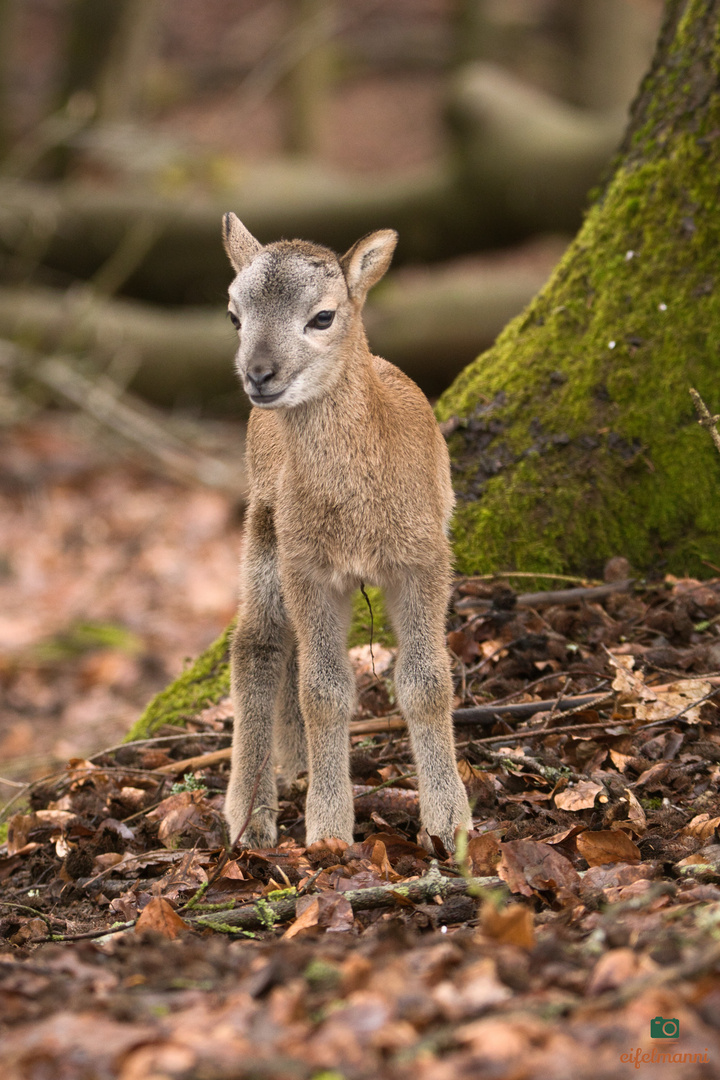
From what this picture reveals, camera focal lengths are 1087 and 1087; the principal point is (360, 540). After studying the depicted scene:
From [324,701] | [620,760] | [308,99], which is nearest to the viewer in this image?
[324,701]

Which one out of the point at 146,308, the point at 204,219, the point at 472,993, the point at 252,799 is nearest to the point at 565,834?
the point at 252,799

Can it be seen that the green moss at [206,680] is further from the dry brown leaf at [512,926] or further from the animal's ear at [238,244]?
the dry brown leaf at [512,926]

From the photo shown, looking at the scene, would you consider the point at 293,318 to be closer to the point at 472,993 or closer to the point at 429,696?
the point at 429,696

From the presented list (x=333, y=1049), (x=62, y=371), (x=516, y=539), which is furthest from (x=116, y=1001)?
(x=62, y=371)

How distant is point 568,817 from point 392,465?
1.46 m

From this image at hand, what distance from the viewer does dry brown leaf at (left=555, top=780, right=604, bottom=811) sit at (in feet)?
13.3

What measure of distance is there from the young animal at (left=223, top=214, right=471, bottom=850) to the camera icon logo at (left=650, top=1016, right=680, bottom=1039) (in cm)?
170

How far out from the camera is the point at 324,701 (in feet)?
13.7

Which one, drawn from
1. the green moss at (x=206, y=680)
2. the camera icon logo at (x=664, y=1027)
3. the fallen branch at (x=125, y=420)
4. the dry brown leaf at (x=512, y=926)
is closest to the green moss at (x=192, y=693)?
the green moss at (x=206, y=680)

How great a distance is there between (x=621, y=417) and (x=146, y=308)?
34.6 feet

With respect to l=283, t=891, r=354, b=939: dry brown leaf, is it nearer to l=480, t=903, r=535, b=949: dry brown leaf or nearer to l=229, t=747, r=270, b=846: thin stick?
l=229, t=747, r=270, b=846: thin stick

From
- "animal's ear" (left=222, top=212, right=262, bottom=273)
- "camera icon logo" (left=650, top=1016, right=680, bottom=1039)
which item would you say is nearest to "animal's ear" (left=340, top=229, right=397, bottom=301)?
"animal's ear" (left=222, top=212, right=262, bottom=273)

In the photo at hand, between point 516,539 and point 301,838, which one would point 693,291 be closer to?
point 516,539

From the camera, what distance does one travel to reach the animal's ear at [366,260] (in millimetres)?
4195
